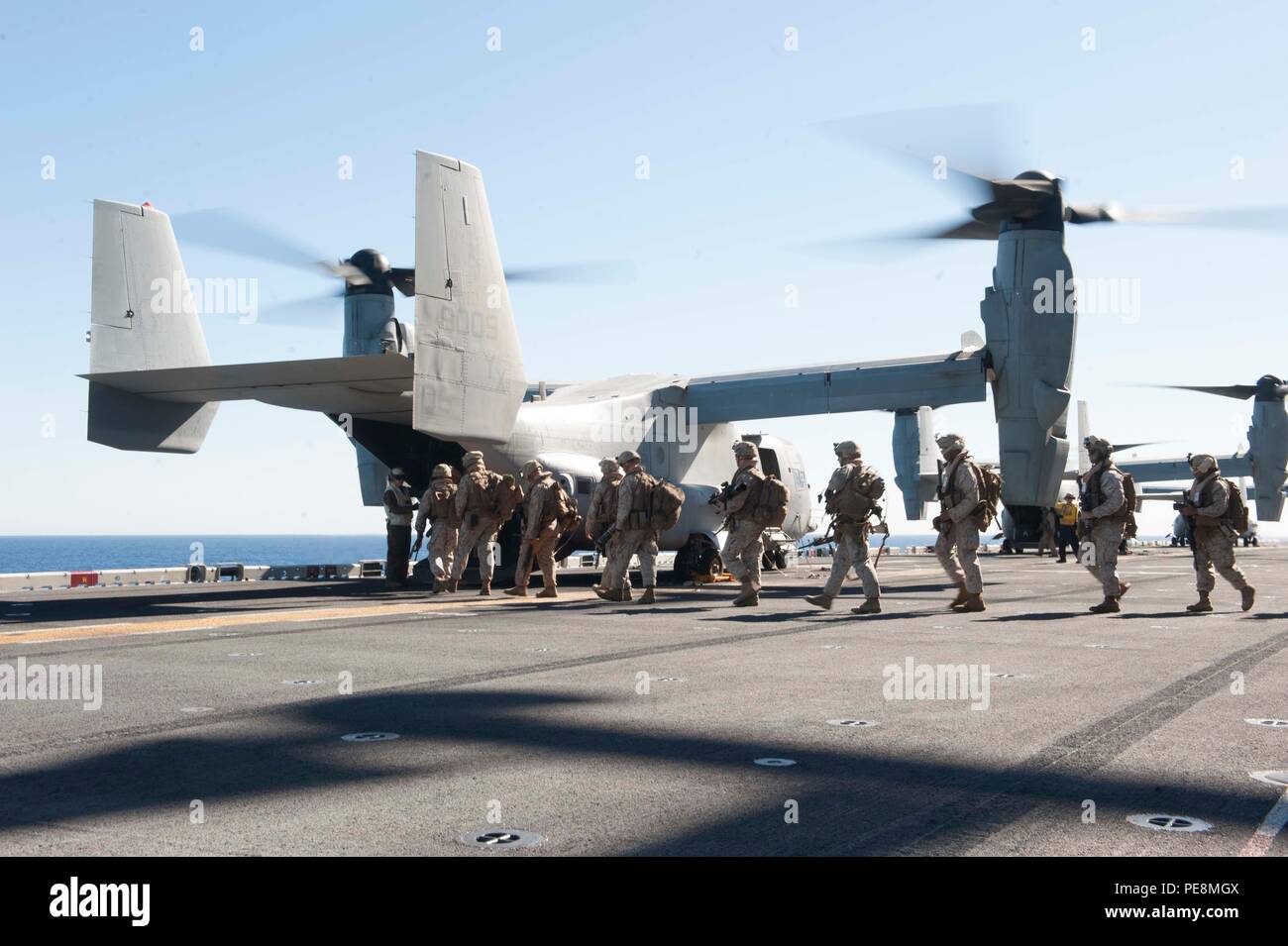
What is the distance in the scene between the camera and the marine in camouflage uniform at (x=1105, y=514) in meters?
14.0

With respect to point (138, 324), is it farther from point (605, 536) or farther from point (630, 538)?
point (630, 538)

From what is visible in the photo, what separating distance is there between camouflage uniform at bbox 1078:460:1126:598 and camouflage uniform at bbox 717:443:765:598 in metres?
4.18

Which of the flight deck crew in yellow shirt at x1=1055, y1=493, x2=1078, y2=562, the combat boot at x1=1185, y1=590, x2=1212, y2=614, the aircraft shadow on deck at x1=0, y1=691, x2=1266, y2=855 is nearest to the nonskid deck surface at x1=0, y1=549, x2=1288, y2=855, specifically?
the aircraft shadow on deck at x1=0, y1=691, x2=1266, y2=855

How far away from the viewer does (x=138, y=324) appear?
1661cm

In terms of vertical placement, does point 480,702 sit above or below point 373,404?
below

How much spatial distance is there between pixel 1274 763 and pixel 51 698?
718 cm

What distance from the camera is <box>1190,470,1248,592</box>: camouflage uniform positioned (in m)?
13.9

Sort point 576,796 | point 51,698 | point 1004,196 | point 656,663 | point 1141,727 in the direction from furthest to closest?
1. point 1004,196
2. point 656,663
3. point 51,698
4. point 1141,727
5. point 576,796

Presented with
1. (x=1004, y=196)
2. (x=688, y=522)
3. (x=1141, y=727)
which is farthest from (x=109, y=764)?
(x=1004, y=196)

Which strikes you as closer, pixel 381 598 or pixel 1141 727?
pixel 1141 727

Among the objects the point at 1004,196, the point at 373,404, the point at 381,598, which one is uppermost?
the point at 1004,196

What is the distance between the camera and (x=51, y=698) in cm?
733

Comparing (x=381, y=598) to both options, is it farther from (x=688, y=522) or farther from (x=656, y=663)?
(x=656, y=663)

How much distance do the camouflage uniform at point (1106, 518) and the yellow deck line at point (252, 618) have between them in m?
7.24
